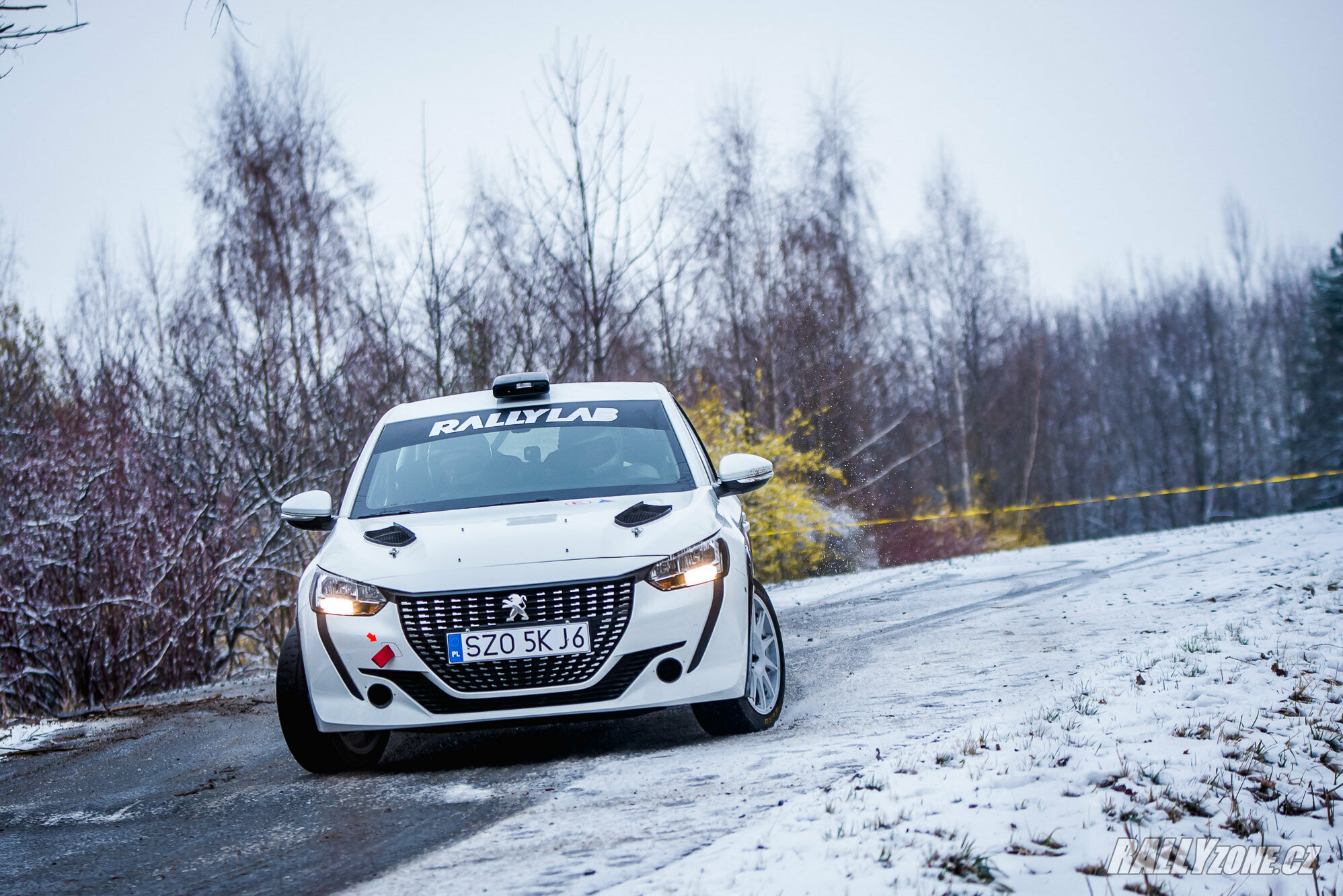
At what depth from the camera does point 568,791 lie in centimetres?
429

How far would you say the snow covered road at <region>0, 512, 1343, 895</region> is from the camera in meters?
3.31

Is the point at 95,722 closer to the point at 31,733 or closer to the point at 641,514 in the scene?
the point at 31,733

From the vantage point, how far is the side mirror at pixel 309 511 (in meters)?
5.28

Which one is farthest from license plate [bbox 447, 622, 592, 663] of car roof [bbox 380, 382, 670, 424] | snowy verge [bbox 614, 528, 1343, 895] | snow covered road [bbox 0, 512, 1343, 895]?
car roof [bbox 380, 382, 670, 424]

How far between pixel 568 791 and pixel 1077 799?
1830 millimetres

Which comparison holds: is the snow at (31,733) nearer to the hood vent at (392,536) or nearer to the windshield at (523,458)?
the windshield at (523,458)

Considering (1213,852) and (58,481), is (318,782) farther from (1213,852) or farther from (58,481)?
(58,481)

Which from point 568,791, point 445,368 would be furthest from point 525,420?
point 445,368

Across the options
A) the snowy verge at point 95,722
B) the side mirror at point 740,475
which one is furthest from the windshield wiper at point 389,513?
the snowy verge at point 95,722

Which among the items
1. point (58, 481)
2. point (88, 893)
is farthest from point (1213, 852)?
point (58, 481)

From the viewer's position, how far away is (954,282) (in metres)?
38.8

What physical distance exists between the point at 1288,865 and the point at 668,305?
24877mm

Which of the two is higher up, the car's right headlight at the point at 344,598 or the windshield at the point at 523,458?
the windshield at the point at 523,458

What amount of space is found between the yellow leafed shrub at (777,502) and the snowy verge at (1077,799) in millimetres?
13641
